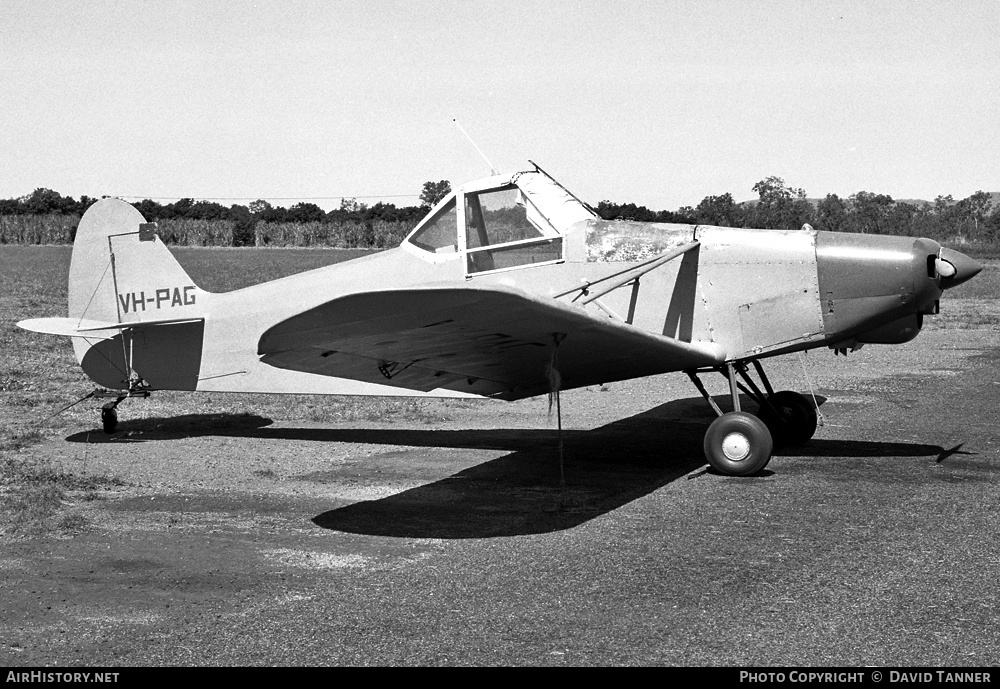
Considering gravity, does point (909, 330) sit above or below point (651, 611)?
above

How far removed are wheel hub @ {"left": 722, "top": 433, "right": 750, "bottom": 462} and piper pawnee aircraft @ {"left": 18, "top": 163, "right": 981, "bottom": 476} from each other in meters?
0.01

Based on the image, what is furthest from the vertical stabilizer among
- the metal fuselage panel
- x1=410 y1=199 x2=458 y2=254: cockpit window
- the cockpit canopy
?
the cockpit canopy

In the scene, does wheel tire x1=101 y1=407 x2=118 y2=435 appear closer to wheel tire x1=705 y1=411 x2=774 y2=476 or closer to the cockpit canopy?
the cockpit canopy

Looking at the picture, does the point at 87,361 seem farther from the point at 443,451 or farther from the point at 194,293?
the point at 443,451

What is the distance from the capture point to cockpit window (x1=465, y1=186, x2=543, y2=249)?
8234mm

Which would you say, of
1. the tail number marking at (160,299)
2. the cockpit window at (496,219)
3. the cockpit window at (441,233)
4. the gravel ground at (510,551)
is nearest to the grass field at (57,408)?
the gravel ground at (510,551)

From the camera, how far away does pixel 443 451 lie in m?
9.16

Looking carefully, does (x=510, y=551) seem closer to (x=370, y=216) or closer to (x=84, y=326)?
(x=84, y=326)

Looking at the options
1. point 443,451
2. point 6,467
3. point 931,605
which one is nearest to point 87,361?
point 6,467

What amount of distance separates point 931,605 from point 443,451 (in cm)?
513

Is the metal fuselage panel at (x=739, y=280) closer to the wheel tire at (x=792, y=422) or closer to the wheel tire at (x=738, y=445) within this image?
the wheel tire at (x=738, y=445)

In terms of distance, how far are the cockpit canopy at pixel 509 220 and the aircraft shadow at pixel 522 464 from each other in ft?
5.85

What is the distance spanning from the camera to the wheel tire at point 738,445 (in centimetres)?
748

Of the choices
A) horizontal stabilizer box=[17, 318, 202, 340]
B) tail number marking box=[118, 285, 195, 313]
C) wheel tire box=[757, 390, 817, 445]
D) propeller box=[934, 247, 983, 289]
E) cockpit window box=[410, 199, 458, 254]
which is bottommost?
wheel tire box=[757, 390, 817, 445]
